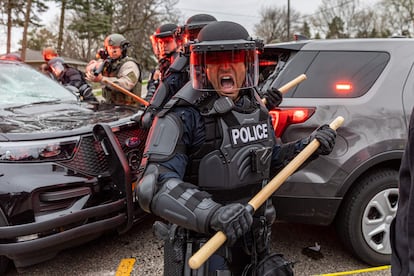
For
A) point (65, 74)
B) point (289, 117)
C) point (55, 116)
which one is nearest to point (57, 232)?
point (55, 116)

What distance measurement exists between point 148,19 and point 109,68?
1491 inches

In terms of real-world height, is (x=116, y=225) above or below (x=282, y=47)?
below

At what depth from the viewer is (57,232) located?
2637 millimetres

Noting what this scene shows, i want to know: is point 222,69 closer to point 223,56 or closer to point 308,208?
point 223,56

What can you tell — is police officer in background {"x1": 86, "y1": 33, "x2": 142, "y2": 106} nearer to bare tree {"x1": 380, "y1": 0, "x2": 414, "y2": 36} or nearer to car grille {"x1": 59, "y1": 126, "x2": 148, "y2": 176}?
car grille {"x1": 59, "y1": 126, "x2": 148, "y2": 176}

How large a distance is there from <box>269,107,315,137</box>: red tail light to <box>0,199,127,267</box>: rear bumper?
1.26 metres

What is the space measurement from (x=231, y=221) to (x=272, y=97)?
4.73ft

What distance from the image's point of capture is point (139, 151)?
3.29 metres

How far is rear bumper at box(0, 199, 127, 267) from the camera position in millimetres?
2477

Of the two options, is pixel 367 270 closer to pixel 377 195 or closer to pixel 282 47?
pixel 377 195

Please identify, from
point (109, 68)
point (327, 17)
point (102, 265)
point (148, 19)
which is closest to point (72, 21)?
point (148, 19)

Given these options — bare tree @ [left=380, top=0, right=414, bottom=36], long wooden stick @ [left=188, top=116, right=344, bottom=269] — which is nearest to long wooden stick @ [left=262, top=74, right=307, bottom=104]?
long wooden stick @ [left=188, top=116, right=344, bottom=269]

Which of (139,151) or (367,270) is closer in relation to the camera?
(367,270)

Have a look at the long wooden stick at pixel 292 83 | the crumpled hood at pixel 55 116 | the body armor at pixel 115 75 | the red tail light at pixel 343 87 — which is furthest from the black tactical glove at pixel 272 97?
the body armor at pixel 115 75
